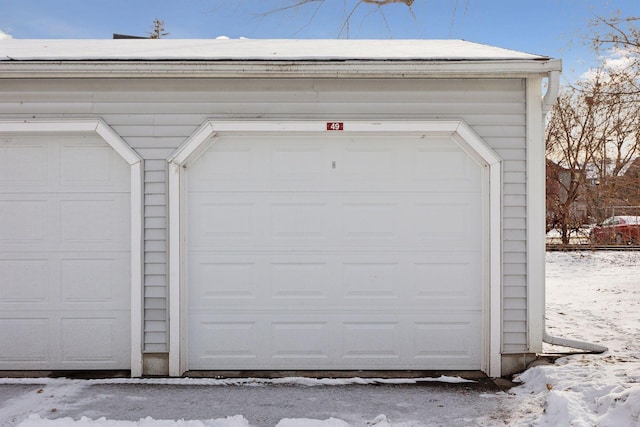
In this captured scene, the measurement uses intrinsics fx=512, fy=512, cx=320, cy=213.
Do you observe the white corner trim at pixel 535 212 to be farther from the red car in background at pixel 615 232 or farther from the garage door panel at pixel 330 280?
the red car in background at pixel 615 232

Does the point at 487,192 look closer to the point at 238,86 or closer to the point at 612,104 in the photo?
the point at 238,86

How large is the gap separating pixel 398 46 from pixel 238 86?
2.11 meters

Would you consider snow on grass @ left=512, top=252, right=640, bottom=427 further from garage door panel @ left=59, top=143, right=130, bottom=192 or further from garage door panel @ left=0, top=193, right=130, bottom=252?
garage door panel @ left=59, top=143, right=130, bottom=192

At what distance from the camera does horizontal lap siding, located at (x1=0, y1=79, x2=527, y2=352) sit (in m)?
4.68

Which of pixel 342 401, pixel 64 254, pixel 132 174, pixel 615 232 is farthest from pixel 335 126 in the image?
pixel 615 232

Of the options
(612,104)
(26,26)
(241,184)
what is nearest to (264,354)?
(241,184)

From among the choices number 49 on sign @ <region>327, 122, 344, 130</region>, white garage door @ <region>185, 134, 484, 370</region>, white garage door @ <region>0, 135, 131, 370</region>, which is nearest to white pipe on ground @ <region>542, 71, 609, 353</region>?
white garage door @ <region>185, 134, 484, 370</region>

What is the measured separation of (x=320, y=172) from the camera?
189 inches

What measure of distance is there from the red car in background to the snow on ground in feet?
34.8

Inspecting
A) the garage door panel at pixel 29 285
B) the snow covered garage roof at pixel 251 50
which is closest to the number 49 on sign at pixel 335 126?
the snow covered garage roof at pixel 251 50

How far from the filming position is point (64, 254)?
481 centimetres

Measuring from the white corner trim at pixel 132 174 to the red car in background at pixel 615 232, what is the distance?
13.6m

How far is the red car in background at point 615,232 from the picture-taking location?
14.2m

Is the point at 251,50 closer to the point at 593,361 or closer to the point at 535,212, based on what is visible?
the point at 535,212
